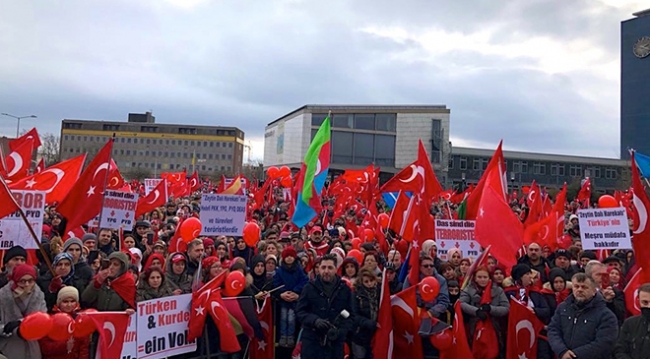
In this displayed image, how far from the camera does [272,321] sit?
760 centimetres

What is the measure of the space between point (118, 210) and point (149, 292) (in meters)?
3.22

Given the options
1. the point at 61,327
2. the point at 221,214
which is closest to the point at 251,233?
the point at 221,214

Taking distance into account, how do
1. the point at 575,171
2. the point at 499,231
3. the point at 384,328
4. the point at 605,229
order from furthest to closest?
the point at 575,171
the point at 605,229
the point at 499,231
the point at 384,328

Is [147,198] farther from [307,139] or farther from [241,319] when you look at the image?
[307,139]

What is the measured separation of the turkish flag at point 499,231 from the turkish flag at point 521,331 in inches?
25.0

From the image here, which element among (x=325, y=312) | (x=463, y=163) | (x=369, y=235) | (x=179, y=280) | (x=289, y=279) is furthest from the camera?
(x=463, y=163)

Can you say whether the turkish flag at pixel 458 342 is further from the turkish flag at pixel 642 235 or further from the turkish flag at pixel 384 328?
the turkish flag at pixel 642 235

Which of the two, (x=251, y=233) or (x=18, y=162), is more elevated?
(x=18, y=162)

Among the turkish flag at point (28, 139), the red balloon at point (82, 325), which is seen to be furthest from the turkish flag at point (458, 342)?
the turkish flag at point (28, 139)

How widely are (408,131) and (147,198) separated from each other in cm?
4651

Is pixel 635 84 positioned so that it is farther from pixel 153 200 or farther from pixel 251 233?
pixel 251 233

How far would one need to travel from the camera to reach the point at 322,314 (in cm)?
646

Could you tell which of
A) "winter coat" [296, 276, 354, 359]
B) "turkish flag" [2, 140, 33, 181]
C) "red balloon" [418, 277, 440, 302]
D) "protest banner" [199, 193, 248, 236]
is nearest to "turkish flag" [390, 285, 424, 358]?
"red balloon" [418, 277, 440, 302]

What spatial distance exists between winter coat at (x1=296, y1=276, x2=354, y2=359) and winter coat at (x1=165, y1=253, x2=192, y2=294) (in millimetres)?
1428
